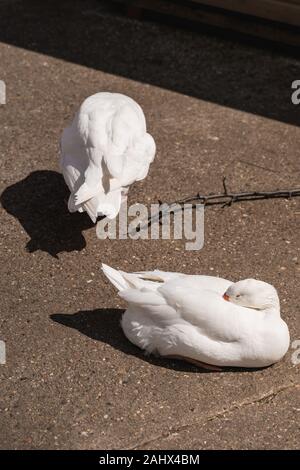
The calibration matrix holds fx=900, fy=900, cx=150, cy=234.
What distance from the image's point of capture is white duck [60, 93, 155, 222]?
17.5 feet

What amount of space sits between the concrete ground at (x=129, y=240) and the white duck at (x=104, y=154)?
383 millimetres

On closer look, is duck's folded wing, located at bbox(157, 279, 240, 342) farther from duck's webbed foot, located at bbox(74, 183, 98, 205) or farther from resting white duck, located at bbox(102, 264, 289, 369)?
duck's webbed foot, located at bbox(74, 183, 98, 205)

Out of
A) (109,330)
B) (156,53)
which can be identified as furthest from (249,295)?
(156,53)

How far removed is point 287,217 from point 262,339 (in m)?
1.69

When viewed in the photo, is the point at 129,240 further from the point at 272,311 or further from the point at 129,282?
the point at 272,311

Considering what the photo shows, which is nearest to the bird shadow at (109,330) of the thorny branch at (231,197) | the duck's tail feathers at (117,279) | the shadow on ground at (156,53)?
the duck's tail feathers at (117,279)

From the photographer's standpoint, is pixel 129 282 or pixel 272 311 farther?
pixel 129 282

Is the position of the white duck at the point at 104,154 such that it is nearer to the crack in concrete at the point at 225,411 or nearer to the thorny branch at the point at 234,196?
the thorny branch at the point at 234,196

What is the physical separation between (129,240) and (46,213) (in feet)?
2.07

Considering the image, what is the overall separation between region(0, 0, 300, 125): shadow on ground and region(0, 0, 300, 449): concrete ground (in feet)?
0.07

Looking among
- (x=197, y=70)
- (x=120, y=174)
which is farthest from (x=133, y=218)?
(x=197, y=70)

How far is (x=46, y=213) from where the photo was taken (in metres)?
5.96

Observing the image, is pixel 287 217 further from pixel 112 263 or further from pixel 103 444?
pixel 103 444

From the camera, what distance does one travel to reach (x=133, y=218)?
5953mm
